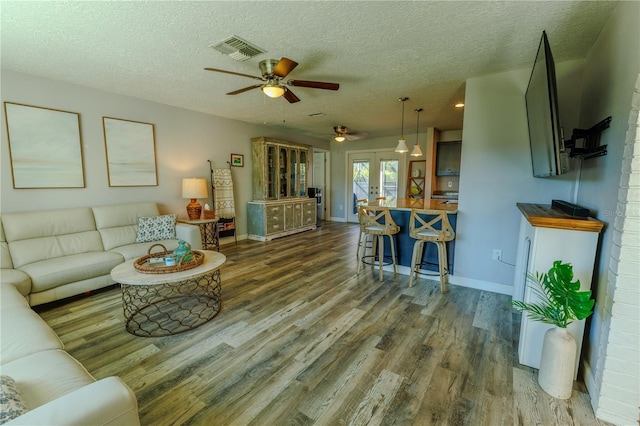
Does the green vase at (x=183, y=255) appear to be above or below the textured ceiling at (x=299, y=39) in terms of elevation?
below

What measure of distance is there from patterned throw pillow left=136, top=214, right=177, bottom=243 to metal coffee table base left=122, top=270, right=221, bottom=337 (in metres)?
0.69

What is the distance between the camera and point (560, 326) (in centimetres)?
154

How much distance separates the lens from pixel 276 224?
5582mm

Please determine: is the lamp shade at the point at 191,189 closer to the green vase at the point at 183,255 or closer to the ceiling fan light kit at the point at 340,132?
the green vase at the point at 183,255

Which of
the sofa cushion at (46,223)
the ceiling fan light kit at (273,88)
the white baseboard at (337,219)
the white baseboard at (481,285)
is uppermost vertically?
the ceiling fan light kit at (273,88)

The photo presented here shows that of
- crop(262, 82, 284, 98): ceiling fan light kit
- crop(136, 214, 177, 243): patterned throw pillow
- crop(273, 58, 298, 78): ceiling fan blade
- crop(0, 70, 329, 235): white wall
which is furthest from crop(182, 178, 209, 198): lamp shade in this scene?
crop(273, 58, 298, 78): ceiling fan blade

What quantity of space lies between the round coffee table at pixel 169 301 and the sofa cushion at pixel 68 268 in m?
0.43

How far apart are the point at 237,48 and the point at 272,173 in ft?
11.1

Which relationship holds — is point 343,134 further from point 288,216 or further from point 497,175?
point 497,175

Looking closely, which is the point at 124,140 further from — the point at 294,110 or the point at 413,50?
the point at 413,50

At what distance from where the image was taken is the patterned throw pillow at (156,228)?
11.4 ft

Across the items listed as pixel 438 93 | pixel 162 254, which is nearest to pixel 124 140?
pixel 162 254

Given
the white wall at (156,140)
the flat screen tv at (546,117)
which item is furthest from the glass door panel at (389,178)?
the flat screen tv at (546,117)

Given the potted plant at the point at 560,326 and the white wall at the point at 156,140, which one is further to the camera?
the white wall at the point at 156,140
